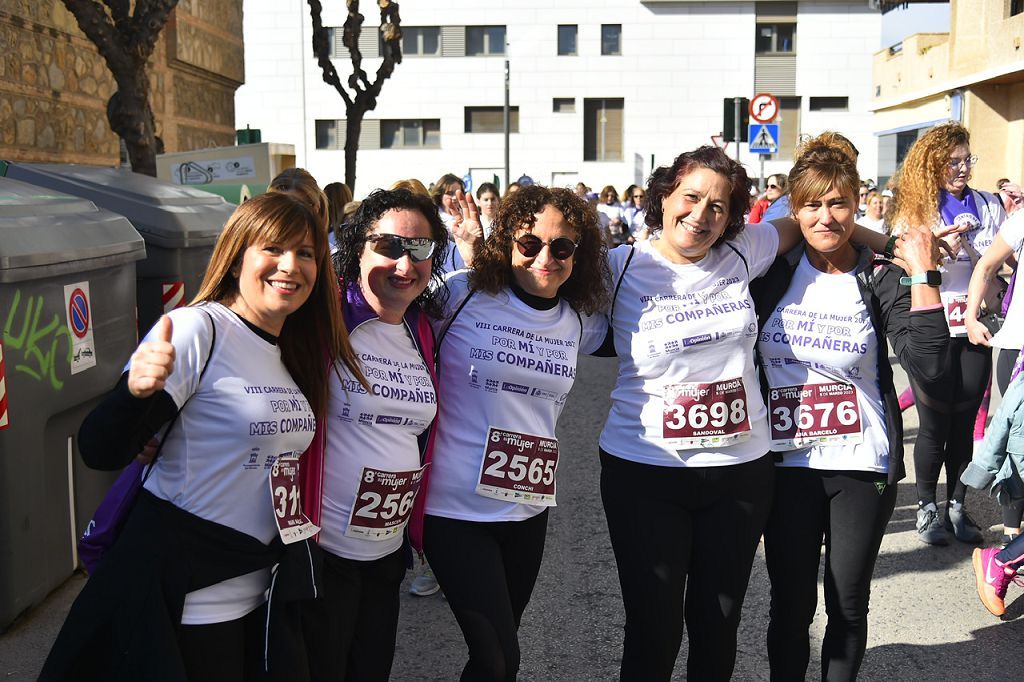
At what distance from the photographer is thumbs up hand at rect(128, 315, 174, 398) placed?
7.55 ft

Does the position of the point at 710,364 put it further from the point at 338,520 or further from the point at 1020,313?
the point at 1020,313

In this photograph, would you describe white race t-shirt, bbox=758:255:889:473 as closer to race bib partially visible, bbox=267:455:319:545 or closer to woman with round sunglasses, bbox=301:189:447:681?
woman with round sunglasses, bbox=301:189:447:681

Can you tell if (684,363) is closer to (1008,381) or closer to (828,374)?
(828,374)

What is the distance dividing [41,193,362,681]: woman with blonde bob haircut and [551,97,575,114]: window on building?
38.0 m

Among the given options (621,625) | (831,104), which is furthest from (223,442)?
(831,104)

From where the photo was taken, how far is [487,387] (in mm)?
3113

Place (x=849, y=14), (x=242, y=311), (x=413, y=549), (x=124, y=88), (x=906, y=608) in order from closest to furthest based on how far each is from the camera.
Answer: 1. (x=242, y=311)
2. (x=413, y=549)
3. (x=906, y=608)
4. (x=124, y=88)
5. (x=849, y=14)

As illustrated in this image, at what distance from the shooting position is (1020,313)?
175 inches

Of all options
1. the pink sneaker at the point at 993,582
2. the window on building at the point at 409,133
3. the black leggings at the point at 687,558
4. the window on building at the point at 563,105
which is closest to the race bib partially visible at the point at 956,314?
the pink sneaker at the point at 993,582

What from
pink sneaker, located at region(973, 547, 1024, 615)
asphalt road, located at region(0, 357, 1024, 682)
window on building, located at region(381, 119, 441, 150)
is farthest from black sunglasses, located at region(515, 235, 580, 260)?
window on building, located at region(381, 119, 441, 150)

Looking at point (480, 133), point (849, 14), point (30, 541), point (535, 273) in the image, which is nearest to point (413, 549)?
point (535, 273)

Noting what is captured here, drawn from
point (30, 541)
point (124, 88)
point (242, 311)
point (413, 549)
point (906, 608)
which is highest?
point (124, 88)

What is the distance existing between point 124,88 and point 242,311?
788cm

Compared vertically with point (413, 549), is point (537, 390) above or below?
above
